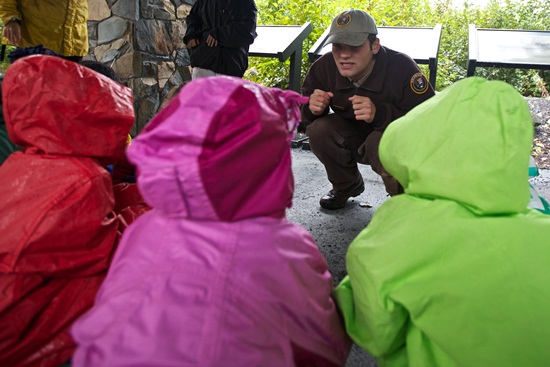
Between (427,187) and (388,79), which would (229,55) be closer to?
(388,79)

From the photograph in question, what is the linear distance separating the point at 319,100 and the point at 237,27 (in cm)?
118

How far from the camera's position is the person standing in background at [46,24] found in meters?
2.64

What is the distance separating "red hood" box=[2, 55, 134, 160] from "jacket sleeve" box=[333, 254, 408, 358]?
2.63 ft

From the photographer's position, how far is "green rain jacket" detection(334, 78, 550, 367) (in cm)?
92

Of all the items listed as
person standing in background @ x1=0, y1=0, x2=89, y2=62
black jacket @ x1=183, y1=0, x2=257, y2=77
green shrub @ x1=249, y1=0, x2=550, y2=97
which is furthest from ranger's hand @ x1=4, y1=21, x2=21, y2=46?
green shrub @ x1=249, y1=0, x2=550, y2=97

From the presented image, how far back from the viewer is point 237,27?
321cm

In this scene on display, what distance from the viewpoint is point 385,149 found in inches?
47.2

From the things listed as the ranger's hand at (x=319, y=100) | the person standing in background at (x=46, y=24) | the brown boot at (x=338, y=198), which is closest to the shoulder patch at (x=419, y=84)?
the ranger's hand at (x=319, y=100)

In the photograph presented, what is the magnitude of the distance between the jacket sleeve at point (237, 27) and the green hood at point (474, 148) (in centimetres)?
235

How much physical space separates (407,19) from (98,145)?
7.63 meters

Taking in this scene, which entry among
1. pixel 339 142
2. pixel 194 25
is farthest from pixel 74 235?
pixel 194 25

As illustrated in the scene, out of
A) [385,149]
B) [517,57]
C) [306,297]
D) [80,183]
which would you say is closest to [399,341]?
[306,297]

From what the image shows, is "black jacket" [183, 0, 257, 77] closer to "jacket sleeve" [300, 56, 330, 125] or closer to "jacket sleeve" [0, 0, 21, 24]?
"jacket sleeve" [300, 56, 330, 125]

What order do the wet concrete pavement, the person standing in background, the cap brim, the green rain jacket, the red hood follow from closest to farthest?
the green rain jacket, the red hood, the wet concrete pavement, the cap brim, the person standing in background
